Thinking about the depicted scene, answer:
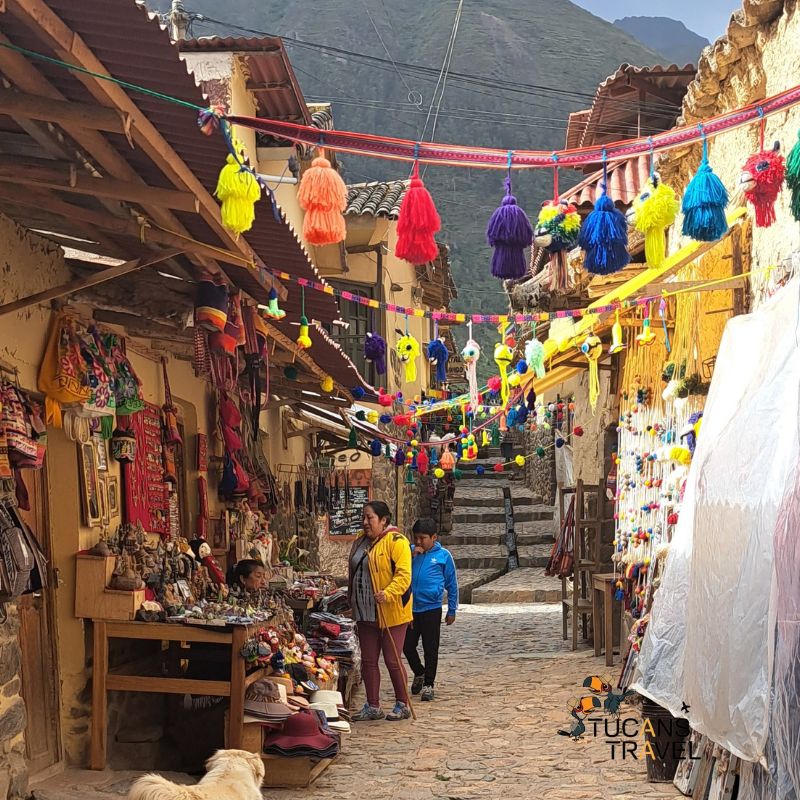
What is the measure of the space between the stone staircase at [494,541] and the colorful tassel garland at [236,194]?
1464 centimetres

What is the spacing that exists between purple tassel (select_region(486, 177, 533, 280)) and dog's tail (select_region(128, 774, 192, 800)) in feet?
8.80

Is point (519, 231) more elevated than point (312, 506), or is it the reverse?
point (519, 231)

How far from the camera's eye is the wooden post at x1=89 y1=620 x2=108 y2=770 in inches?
244

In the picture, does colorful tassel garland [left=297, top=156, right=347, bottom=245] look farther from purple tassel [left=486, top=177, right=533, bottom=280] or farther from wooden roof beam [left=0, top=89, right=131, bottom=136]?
wooden roof beam [left=0, top=89, right=131, bottom=136]

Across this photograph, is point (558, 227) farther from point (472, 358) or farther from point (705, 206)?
point (472, 358)

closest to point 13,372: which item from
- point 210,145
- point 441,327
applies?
point 210,145

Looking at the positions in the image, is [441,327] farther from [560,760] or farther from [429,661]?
[560,760]

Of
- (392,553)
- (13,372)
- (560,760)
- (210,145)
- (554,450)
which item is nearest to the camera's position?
(210,145)

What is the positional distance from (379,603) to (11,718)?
370 cm

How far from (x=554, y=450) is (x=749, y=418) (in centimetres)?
2024

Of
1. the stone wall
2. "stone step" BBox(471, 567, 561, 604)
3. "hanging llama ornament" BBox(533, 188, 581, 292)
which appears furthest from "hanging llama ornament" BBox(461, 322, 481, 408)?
"stone step" BBox(471, 567, 561, 604)

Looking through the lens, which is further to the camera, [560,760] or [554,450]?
[554,450]

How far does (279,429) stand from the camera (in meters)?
13.5

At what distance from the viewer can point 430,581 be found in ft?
32.1
